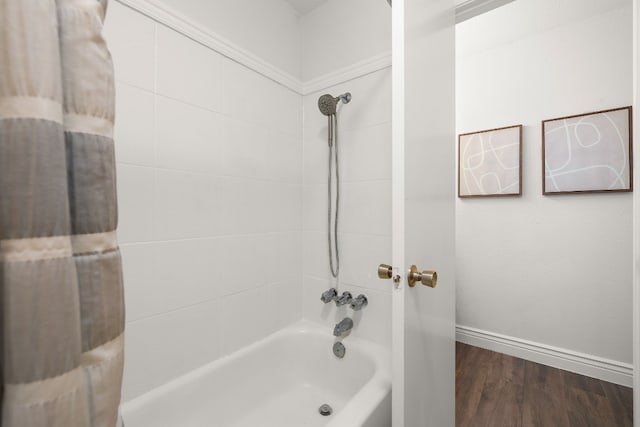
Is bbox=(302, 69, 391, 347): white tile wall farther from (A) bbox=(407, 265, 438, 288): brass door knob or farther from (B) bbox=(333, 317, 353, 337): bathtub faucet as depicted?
(A) bbox=(407, 265, 438, 288): brass door knob

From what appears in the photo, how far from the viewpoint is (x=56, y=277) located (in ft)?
1.05

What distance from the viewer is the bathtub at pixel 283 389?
3.04ft

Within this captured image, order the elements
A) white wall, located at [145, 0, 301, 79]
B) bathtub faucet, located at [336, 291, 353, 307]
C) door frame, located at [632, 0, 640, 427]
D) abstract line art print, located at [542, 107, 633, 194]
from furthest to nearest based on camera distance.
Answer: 1. abstract line art print, located at [542, 107, 633, 194]
2. bathtub faucet, located at [336, 291, 353, 307]
3. white wall, located at [145, 0, 301, 79]
4. door frame, located at [632, 0, 640, 427]

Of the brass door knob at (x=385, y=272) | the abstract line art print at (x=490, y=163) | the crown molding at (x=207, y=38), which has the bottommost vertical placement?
→ the brass door knob at (x=385, y=272)

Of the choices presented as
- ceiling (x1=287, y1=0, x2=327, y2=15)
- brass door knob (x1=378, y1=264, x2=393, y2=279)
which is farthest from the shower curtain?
ceiling (x1=287, y1=0, x2=327, y2=15)

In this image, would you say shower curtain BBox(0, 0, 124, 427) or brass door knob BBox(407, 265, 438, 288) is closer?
shower curtain BBox(0, 0, 124, 427)

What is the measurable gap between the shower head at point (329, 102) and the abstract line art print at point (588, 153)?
163cm

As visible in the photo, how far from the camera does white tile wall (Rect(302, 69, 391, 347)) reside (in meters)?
1.32

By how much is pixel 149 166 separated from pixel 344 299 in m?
1.00

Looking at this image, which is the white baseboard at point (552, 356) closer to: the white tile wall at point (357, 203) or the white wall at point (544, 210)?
the white wall at point (544, 210)

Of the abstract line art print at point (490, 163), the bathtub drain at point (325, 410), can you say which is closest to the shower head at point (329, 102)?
the bathtub drain at point (325, 410)

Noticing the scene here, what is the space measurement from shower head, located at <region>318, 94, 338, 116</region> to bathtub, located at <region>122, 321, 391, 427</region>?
110 cm

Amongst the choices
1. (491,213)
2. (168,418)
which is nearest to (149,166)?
(168,418)

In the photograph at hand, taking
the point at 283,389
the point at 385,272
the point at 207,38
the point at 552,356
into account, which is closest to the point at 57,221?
the point at 385,272
